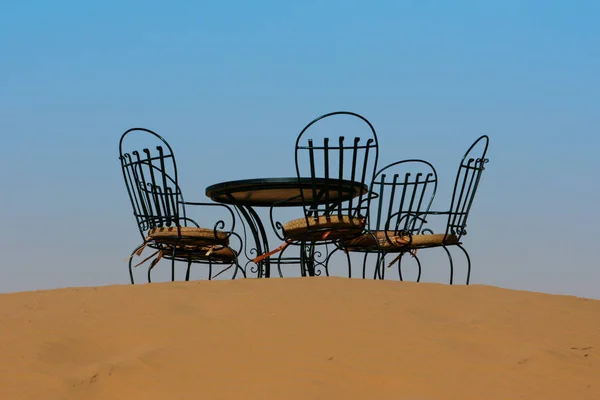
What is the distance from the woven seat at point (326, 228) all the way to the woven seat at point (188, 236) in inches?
25.0

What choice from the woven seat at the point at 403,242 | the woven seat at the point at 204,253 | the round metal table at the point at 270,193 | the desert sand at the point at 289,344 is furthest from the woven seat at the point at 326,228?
the desert sand at the point at 289,344

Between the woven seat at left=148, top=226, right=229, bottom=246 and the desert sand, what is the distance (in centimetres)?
136

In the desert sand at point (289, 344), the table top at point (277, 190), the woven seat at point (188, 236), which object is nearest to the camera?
the desert sand at point (289, 344)

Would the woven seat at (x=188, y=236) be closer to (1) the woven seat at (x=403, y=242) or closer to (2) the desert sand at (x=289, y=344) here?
(1) the woven seat at (x=403, y=242)

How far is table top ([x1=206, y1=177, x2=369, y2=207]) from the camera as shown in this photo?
4.34m

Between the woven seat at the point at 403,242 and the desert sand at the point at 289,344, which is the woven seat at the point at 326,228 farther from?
the desert sand at the point at 289,344

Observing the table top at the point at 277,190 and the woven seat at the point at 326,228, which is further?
the table top at the point at 277,190

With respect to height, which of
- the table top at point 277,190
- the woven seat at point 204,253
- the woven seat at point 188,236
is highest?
the table top at point 277,190

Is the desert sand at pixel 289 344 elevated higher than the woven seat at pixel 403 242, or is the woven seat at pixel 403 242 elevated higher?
the desert sand at pixel 289 344

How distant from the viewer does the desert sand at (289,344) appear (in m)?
2.12

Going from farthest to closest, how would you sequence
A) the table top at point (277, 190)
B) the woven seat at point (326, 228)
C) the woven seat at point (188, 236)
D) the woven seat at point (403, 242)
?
the woven seat at point (403, 242)
the woven seat at point (188, 236)
the table top at point (277, 190)
the woven seat at point (326, 228)

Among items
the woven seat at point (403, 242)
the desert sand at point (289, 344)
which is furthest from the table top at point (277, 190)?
the desert sand at point (289, 344)
